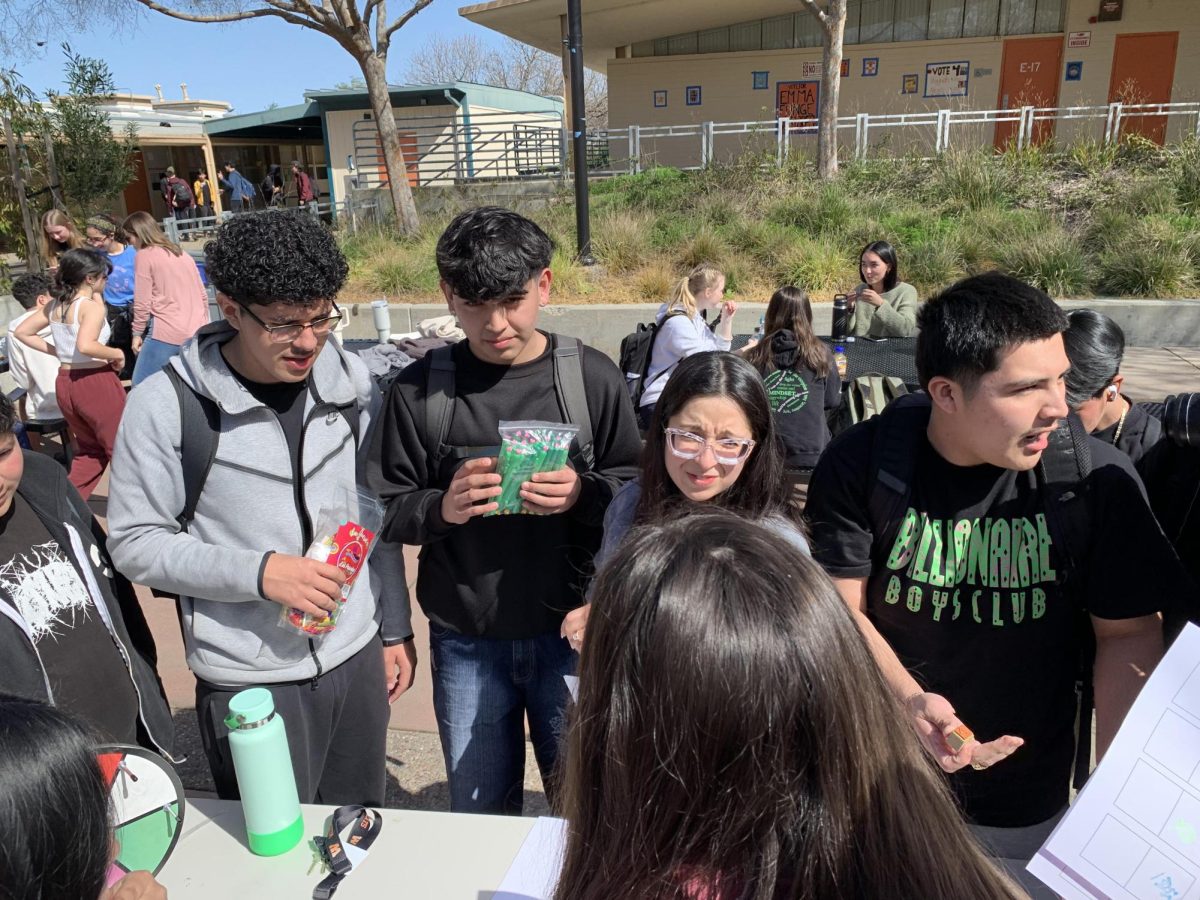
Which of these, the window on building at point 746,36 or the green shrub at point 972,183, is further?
the window on building at point 746,36

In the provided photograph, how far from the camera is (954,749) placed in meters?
1.36

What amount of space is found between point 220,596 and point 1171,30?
24.1 meters

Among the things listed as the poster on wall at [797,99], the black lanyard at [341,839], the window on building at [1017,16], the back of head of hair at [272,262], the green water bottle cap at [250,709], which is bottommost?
the black lanyard at [341,839]

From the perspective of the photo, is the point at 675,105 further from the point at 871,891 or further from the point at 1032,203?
the point at 871,891

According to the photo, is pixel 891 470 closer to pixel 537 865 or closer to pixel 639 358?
pixel 537 865

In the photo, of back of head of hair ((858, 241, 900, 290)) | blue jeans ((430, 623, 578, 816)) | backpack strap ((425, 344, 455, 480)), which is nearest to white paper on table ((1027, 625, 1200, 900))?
blue jeans ((430, 623, 578, 816))

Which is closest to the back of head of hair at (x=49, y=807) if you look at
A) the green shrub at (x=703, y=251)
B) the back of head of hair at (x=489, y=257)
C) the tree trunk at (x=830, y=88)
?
the back of head of hair at (x=489, y=257)

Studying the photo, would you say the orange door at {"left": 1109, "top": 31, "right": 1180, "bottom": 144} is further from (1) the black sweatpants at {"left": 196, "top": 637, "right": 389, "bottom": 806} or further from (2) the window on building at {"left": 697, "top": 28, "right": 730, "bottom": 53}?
(1) the black sweatpants at {"left": 196, "top": 637, "right": 389, "bottom": 806}

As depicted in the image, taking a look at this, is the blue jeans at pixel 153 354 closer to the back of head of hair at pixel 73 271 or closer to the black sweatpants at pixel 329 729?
the back of head of hair at pixel 73 271

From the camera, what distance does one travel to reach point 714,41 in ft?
69.9

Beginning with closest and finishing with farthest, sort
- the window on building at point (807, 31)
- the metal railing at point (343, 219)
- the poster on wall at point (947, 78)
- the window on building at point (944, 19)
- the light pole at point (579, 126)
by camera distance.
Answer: the light pole at point (579, 126), the metal railing at point (343, 219), the window on building at point (944, 19), the poster on wall at point (947, 78), the window on building at point (807, 31)

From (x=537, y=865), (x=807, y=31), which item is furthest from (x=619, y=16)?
(x=537, y=865)

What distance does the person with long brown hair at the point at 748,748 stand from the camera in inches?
34.1

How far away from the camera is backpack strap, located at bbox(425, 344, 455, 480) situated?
2.01 meters
